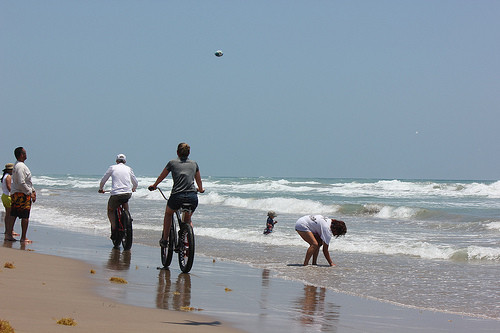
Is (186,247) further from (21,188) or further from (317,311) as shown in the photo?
(21,188)

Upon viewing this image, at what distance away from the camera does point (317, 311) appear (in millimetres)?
6441

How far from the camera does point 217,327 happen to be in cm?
497

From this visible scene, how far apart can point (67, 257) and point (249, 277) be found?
302 centimetres

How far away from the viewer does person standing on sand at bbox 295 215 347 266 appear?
10.2m

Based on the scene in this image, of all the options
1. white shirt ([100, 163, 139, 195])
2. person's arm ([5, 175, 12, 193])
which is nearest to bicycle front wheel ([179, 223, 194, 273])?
white shirt ([100, 163, 139, 195])

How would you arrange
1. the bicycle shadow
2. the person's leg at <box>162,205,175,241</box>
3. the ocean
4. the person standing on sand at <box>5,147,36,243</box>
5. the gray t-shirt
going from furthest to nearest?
the person standing on sand at <box>5,147,36,243</box>, the person's leg at <box>162,205,175,241</box>, the gray t-shirt, the ocean, the bicycle shadow

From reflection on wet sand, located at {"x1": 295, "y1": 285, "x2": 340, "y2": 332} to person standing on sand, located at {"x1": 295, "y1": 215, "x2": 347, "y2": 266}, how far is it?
2.13 m

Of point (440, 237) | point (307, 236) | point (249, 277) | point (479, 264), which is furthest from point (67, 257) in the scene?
point (440, 237)

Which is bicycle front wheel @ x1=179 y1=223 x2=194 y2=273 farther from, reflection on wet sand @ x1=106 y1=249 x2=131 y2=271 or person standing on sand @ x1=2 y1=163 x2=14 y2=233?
person standing on sand @ x1=2 y1=163 x2=14 y2=233

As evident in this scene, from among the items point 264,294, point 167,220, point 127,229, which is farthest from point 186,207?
point 127,229

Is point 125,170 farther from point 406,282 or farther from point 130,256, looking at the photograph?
point 406,282

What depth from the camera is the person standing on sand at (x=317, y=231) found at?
401 inches

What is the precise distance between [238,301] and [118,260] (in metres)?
3.70

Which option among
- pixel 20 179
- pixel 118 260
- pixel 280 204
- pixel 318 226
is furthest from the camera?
pixel 280 204
